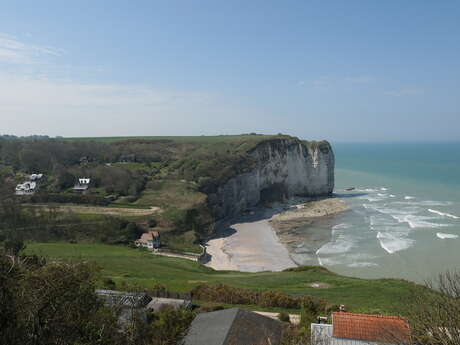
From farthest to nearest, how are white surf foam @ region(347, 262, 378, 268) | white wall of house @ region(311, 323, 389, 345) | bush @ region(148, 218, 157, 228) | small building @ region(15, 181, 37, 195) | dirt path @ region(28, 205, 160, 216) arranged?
small building @ region(15, 181, 37, 195), dirt path @ region(28, 205, 160, 216), bush @ region(148, 218, 157, 228), white surf foam @ region(347, 262, 378, 268), white wall of house @ region(311, 323, 389, 345)

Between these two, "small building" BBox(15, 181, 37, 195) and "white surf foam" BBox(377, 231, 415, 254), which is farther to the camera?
"small building" BBox(15, 181, 37, 195)

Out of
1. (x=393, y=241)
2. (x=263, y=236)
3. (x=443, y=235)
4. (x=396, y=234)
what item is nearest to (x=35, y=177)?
(x=263, y=236)

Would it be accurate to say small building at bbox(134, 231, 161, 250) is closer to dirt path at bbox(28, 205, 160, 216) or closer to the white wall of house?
dirt path at bbox(28, 205, 160, 216)

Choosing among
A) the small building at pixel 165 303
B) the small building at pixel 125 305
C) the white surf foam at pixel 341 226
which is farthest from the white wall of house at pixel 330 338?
the white surf foam at pixel 341 226

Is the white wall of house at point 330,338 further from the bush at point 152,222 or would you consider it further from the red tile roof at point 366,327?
the bush at point 152,222

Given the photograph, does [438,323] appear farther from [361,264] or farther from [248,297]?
[361,264]

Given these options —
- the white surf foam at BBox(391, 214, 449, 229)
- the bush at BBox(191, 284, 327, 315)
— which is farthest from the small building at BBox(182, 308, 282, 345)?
the white surf foam at BBox(391, 214, 449, 229)

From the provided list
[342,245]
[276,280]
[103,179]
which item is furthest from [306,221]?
[103,179]
